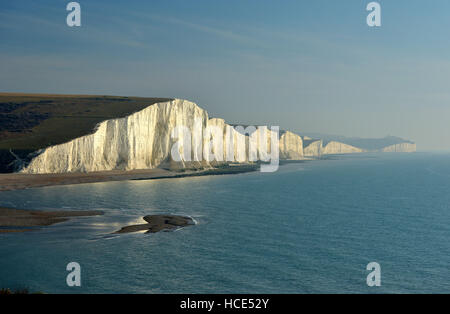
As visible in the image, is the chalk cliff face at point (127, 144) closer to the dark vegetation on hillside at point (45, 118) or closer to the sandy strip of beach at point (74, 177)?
the dark vegetation on hillside at point (45, 118)

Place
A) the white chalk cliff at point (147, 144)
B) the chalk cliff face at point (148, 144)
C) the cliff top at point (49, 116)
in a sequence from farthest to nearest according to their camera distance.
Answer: the cliff top at point (49, 116)
the chalk cliff face at point (148, 144)
the white chalk cliff at point (147, 144)

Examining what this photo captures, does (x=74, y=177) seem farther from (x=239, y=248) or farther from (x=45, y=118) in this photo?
(x=239, y=248)

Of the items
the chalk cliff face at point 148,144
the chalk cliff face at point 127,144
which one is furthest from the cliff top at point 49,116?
the chalk cliff face at point 148,144

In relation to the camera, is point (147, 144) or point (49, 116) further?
point (49, 116)

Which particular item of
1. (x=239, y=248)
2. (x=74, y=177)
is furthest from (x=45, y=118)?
(x=239, y=248)

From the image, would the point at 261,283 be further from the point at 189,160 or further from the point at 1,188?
the point at 189,160
